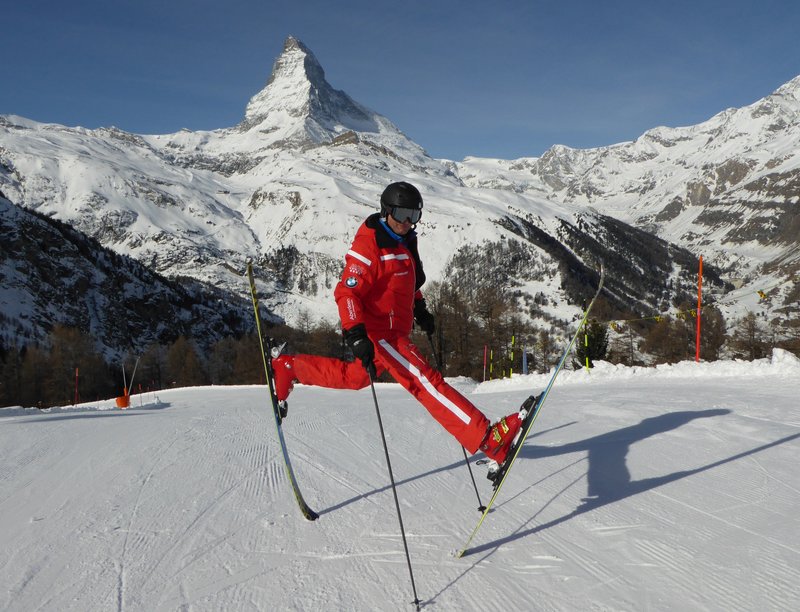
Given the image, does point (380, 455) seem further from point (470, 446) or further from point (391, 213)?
point (391, 213)

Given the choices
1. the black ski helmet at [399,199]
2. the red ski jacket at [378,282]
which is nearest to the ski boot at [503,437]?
the red ski jacket at [378,282]

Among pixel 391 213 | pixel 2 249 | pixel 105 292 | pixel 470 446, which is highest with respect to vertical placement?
pixel 2 249

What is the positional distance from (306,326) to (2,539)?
4569 inches

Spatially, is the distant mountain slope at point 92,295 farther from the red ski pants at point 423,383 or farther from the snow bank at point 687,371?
the red ski pants at point 423,383

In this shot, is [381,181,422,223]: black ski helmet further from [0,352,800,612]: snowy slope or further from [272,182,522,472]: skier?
[0,352,800,612]: snowy slope

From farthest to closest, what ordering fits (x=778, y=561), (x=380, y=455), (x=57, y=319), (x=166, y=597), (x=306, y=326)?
(x=306, y=326)
(x=57, y=319)
(x=380, y=455)
(x=778, y=561)
(x=166, y=597)

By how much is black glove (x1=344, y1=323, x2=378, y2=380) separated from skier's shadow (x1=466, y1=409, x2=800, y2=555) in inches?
49.6

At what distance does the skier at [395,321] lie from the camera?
12.0 ft

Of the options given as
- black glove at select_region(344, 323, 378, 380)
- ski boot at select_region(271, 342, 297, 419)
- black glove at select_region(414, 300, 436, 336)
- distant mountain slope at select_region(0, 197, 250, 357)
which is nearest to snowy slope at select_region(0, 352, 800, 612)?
ski boot at select_region(271, 342, 297, 419)

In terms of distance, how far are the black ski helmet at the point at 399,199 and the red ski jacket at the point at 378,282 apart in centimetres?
10

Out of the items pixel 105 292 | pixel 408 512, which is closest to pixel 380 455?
pixel 408 512

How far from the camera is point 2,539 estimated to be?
3.04 m

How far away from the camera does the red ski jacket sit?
12.5 feet

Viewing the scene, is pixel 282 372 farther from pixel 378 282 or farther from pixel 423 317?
pixel 423 317
